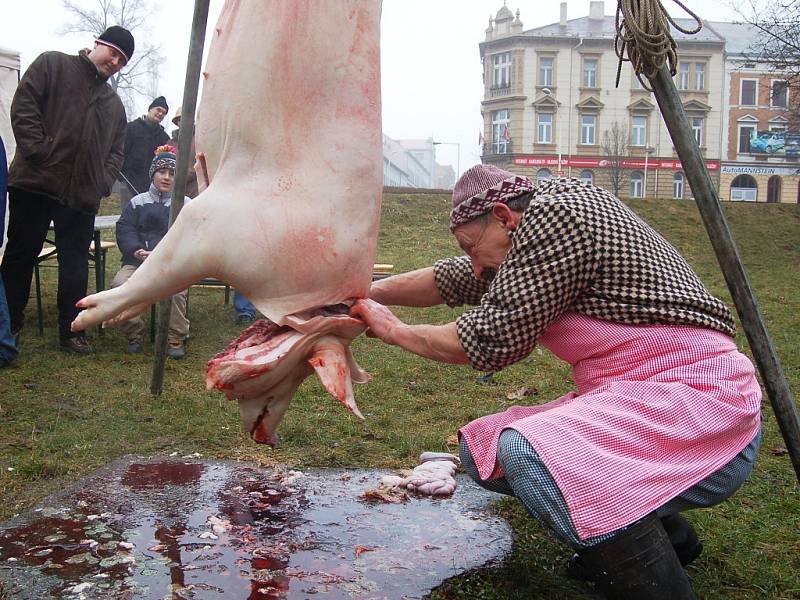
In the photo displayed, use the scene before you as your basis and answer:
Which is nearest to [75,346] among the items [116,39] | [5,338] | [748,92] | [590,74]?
[5,338]

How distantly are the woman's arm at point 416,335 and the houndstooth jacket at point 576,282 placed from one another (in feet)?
0.22

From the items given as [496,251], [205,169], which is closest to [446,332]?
[496,251]

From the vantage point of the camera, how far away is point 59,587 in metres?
2.50

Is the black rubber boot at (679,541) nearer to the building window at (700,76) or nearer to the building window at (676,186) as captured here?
the building window at (676,186)

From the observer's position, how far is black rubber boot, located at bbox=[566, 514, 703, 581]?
9.11 feet

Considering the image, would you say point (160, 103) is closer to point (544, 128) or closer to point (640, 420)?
point (640, 420)

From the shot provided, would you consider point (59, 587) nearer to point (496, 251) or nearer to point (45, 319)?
point (496, 251)

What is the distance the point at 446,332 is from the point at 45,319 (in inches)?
228

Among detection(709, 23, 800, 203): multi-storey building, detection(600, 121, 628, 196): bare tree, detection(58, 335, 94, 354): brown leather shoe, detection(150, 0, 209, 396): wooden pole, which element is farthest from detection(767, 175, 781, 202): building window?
detection(150, 0, 209, 396): wooden pole

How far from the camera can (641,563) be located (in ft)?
7.20

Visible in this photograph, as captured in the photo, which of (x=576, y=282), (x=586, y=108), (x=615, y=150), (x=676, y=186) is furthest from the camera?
(x=676, y=186)

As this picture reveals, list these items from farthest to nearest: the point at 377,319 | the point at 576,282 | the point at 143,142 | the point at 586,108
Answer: the point at 586,108
the point at 143,142
the point at 377,319
the point at 576,282

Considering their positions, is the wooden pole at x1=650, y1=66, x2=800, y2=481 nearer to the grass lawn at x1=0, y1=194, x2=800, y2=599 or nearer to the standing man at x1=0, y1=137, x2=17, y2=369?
the grass lawn at x1=0, y1=194, x2=800, y2=599

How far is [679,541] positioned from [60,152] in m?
4.76
